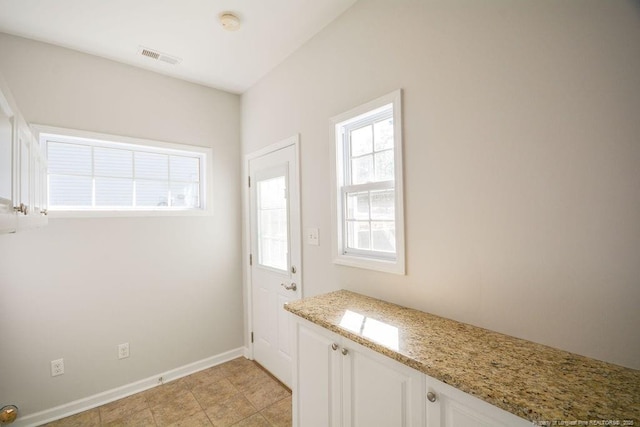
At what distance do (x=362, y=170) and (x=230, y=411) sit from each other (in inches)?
83.1

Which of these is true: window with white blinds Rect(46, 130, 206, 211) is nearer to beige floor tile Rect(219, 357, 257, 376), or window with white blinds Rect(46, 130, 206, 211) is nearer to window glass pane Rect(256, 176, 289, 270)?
window glass pane Rect(256, 176, 289, 270)

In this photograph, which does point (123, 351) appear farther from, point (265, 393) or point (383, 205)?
point (383, 205)

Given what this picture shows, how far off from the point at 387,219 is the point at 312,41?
5.11 ft

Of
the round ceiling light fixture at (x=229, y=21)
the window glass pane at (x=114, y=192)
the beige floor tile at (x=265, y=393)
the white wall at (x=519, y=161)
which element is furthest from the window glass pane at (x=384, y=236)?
the window glass pane at (x=114, y=192)

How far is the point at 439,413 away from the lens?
98 centimetres

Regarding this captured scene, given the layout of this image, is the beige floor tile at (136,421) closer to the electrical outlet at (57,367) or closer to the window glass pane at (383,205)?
the electrical outlet at (57,367)

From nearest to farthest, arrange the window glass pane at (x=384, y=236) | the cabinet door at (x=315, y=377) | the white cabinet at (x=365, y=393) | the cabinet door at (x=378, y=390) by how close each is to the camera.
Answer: the white cabinet at (x=365, y=393)
the cabinet door at (x=378, y=390)
the cabinet door at (x=315, y=377)
the window glass pane at (x=384, y=236)

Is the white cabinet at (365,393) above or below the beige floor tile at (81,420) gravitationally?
above

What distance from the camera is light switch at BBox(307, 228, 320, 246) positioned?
2.21 meters

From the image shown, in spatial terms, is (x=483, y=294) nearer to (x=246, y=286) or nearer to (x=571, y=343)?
(x=571, y=343)

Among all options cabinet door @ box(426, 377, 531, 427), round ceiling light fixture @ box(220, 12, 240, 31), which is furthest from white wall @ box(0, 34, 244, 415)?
cabinet door @ box(426, 377, 531, 427)

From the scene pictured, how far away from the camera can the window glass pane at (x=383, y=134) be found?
177cm

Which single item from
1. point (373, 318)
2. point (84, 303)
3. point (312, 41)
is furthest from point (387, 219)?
point (84, 303)

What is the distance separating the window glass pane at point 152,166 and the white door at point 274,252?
0.83 metres
